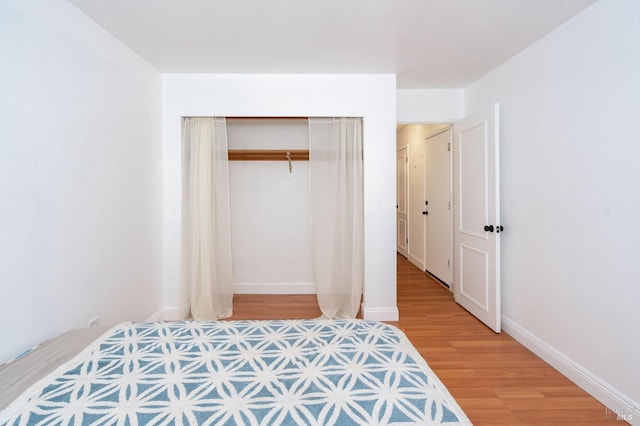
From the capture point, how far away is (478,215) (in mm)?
3221

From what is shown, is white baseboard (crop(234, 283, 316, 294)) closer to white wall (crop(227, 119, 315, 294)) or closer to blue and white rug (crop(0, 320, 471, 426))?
white wall (crop(227, 119, 315, 294))

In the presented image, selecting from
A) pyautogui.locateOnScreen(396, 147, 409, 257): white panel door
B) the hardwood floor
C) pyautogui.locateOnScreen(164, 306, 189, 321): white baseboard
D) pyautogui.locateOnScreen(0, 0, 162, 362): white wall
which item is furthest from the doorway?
pyautogui.locateOnScreen(0, 0, 162, 362): white wall

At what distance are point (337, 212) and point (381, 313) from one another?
113cm

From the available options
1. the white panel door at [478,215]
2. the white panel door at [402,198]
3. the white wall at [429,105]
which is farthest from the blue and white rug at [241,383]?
the white panel door at [402,198]

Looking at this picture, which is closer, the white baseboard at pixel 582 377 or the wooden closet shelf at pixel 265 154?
the white baseboard at pixel 582 377

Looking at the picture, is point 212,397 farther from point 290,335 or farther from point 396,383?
point 396,383

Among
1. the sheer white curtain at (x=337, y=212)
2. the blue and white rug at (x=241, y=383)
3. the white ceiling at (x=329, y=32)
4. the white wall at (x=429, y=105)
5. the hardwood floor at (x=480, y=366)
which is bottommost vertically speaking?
the hardwood floor at (x=480, y=366)

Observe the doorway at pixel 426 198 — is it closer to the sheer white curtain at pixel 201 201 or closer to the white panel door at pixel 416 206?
the white panel door at pixel 416 206

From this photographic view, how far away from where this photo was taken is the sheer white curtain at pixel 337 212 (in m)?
3.26

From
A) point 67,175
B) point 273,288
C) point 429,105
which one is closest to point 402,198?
point 429,105

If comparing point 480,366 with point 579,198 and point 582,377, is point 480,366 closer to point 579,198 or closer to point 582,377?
point 582,377

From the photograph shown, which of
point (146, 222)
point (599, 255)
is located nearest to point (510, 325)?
point (599, 255)

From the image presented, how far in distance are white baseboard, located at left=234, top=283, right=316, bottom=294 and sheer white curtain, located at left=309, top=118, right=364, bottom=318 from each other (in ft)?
2.91

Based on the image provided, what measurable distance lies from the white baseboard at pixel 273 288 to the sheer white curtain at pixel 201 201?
2.84ft
